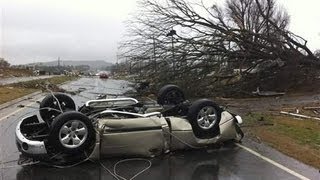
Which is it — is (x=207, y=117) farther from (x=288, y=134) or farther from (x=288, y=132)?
(x=288, y=132)

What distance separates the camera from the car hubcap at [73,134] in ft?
26.0

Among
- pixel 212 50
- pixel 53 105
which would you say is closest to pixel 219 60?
pixel 212 50

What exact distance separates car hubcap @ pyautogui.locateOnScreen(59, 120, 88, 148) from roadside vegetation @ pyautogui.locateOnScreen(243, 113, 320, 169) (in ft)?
12.8

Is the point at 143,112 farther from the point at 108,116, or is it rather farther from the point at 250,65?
the point at 250,65

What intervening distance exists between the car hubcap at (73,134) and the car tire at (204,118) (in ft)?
7.11

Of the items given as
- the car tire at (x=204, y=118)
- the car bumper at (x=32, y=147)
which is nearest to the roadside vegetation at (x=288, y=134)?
the car tire at (x=204, y=118)

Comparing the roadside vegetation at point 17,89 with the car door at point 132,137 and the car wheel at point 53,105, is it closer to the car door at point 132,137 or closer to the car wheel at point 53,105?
the car wheel at point 53,105

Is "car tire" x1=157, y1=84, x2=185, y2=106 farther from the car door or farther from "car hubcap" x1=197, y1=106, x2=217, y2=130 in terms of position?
the car door

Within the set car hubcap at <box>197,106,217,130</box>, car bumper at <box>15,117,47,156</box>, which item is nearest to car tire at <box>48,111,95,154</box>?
car bumper at <box>15,117,47,156</box>

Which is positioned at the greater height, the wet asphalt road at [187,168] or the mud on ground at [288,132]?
the wet asphalt road at [187,168]

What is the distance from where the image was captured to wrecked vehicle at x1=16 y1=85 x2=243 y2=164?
7898 mm

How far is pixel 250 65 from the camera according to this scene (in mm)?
25391

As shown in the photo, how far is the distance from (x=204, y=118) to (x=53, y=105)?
3.23 m

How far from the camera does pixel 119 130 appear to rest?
8273 millimetres
